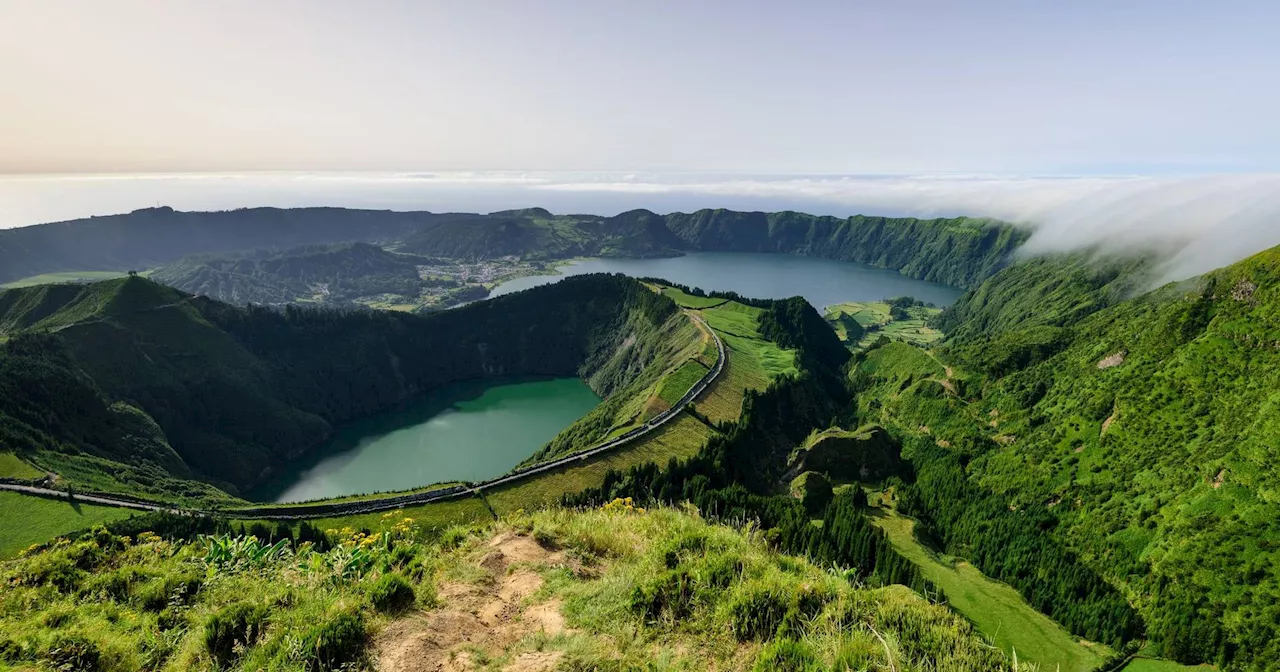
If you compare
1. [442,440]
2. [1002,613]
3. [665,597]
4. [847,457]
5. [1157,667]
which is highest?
[665,597]

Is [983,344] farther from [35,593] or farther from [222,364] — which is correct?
[222,364]

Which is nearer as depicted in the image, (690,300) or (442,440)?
(442,440)

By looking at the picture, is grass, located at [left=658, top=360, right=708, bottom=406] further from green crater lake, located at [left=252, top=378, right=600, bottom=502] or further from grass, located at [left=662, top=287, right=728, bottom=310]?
grass, located at [left=662, top=287, right=728, bottom=310]

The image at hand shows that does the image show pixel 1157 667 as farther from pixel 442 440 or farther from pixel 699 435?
pixel 442 440

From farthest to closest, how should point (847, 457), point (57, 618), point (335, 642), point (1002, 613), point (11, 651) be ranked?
point (847, 457), point (1002, 613), point (57, 618), point (11, 651), point (335, 642)

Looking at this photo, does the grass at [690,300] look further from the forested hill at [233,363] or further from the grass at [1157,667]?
the grass at [1157,667]

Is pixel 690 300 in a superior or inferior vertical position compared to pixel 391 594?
inferior

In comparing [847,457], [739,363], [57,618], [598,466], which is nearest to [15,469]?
[598,466]
